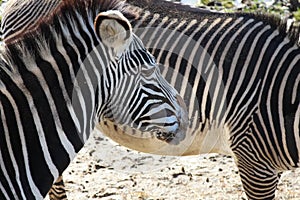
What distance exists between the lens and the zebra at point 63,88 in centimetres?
270

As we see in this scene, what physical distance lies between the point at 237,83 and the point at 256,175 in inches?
28.3

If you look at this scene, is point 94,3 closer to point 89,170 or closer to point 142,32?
point 142,32

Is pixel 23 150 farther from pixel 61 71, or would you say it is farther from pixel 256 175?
pixel 256 175

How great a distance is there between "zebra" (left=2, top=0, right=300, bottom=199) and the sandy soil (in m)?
0.85

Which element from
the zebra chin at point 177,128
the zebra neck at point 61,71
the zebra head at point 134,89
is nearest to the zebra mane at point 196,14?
the zebra chin at point 177,128

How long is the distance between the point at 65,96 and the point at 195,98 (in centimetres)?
180

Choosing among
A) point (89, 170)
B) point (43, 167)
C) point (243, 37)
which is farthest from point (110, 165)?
point (43, 167)

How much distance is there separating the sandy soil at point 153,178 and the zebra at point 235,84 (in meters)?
0.85

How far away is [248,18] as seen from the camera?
177 inches

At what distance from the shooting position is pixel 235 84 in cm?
429

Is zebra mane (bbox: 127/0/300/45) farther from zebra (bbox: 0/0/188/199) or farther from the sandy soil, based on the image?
the sandy soil

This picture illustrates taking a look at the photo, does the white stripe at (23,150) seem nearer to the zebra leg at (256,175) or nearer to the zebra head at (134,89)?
the zebra head at (134,89)

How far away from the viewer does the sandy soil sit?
17.4 feet

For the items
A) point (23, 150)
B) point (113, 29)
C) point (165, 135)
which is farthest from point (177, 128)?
point (23, 150)
